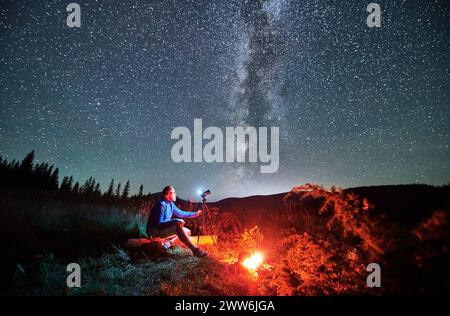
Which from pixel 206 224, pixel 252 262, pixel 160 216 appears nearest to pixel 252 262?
pixel 252 262

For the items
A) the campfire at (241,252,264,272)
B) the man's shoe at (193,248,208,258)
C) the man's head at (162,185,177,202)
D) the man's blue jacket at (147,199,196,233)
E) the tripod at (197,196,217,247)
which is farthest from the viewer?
the tripod at (197,196,217,247)

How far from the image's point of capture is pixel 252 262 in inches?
172

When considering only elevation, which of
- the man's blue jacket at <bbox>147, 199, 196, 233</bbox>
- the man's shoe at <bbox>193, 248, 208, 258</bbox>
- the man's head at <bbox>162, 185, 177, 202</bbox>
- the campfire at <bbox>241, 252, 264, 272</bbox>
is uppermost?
the man's head at <bbox>162, 185, 177, 202</bbox>

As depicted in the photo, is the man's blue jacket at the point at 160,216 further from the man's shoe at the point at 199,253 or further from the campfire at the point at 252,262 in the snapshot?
the campfire at the point at 252,262

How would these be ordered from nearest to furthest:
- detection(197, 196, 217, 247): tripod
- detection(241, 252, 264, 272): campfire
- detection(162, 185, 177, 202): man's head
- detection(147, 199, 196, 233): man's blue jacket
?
detection(241, 252, 264, 272): campfire < detection(147, 199, 196, 233): man's blue jacket < detection(162, 185, 177, 202): man's head < detection(197, 196, 217, 247): tripod

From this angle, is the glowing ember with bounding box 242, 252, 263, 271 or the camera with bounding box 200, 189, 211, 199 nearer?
the glowing ember with bounding box 242, 252, 263, 271

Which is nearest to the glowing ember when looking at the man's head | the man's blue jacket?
the man's blue jacket

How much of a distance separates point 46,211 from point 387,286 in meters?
8.08

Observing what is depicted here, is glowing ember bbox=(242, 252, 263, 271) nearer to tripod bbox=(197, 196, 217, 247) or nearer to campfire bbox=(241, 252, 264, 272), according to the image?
campfire bbox=(241, 252, 264, 272)

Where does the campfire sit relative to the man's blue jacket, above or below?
below

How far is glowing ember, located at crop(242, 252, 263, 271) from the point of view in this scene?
14.2ft

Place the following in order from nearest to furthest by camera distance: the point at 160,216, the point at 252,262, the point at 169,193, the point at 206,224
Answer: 1. the point at 252,262
2. the point at 160,216
3. the point at 169,193
4. the point at 206,224

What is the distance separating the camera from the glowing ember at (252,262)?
4.34 m

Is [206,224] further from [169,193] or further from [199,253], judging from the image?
[199,253]
